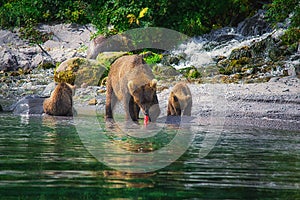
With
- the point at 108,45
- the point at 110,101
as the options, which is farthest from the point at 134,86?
the point at 108,45

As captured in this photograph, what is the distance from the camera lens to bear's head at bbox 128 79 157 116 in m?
12.3

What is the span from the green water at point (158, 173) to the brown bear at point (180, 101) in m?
4.50

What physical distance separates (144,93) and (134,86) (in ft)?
0.78

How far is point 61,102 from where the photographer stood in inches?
567

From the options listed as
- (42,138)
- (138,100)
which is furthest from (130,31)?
(42,138)

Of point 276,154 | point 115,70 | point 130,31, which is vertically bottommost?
point 276,154

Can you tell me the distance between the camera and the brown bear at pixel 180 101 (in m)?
14.2

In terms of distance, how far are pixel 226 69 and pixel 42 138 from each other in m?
14.6

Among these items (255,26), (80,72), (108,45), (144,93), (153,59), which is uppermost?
(255,26)

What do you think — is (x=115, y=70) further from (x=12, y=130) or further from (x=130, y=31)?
(x=130, y=31)

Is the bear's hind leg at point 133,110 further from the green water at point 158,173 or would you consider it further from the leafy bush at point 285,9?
the leafy bush at point 285,9

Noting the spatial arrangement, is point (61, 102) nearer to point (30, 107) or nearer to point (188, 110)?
point (30, 107)

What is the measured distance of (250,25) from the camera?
2998 cm

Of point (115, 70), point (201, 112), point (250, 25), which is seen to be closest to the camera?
point (115, 70)
